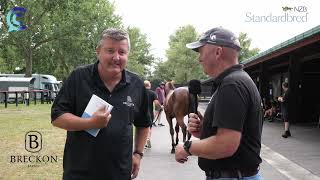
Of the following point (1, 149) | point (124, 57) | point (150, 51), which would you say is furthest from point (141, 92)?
point (150, 51)

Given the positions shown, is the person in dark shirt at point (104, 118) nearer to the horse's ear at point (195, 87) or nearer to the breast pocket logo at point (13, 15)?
the horse's ear at point (195, 87)

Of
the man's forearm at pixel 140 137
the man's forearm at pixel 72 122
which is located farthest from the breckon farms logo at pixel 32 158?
the man's forearm at pixel 72 122

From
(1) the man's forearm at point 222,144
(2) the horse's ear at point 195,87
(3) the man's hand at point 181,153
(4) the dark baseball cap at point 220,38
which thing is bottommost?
(3) the man's hand at point 181,153

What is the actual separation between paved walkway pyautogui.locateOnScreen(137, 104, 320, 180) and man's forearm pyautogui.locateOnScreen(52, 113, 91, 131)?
5.28 m

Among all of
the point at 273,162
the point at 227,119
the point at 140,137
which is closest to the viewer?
the point at 227,119

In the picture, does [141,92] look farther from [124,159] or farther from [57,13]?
[57,13]

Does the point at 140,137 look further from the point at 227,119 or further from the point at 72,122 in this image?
the point at 227,119

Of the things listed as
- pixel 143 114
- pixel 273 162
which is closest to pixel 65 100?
pixel 143 114

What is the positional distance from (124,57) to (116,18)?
5834 centimetres

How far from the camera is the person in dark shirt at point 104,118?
11.3ft

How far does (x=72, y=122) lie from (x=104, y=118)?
24 cm

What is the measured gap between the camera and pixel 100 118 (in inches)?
129

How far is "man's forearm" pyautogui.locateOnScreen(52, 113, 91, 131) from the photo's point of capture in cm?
333

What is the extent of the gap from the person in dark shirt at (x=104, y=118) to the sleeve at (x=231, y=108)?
0.80m
